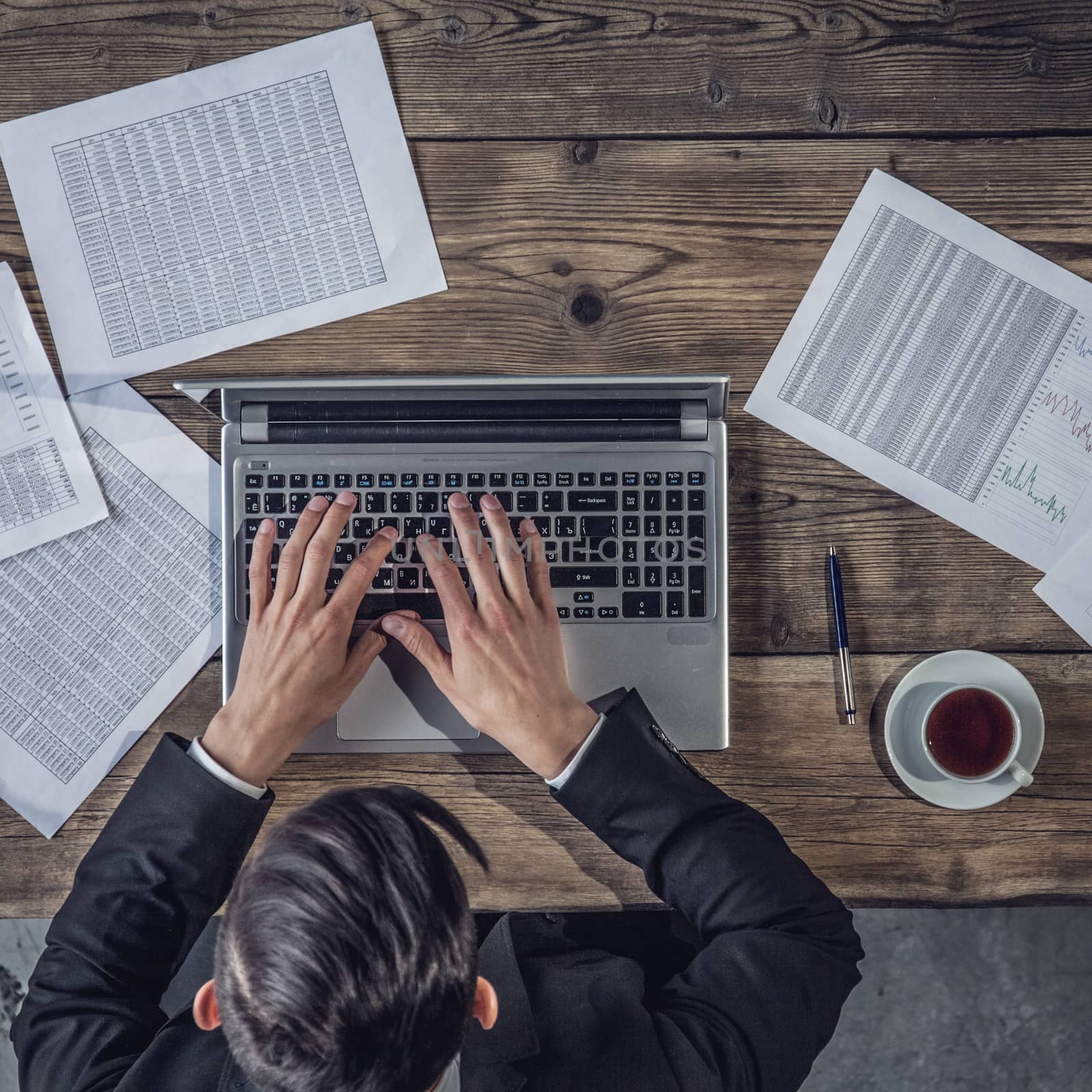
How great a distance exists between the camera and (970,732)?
32.1 inches

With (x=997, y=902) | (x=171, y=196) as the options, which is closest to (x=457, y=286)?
(x=171, y=196)

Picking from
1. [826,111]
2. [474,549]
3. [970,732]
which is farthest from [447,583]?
[826,111]

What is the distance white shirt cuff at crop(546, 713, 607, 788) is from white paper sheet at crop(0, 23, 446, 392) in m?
0.43

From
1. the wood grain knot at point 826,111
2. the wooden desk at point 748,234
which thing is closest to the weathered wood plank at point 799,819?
the wooden desk at point 748,234

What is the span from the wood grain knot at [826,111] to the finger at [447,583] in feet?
1.83

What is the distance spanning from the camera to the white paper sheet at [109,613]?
873 millimetres

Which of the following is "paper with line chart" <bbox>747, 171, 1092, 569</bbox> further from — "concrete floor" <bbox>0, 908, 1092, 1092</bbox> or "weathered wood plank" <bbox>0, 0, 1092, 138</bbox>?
"concrete floor" <bbox>0, 908, 1092, 1092</bbox>

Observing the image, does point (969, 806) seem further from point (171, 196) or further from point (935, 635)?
point (171, 196)

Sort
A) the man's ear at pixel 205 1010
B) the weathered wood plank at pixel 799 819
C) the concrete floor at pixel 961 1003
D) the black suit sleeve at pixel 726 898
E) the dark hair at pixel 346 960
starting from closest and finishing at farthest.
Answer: the dark hair at pixel 346 960 < the man's ear at pixel 205 1010 < the black suit sleeve at pixel 726 898 < the weathered wood plank at pixel 799 819 < the concrete floor at pixel 961 1003

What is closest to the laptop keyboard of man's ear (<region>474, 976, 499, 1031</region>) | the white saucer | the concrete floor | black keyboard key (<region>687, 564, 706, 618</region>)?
black keyboard key (<region>687, 564, 706, 618</region>)

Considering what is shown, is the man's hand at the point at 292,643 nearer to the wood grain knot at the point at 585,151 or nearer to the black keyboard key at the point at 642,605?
the black keyboard key at the point at 642,605

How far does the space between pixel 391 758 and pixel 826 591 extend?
1.49 feet

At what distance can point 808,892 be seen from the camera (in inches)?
31.4

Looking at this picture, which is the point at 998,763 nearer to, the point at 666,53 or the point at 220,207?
the point at 666,53
